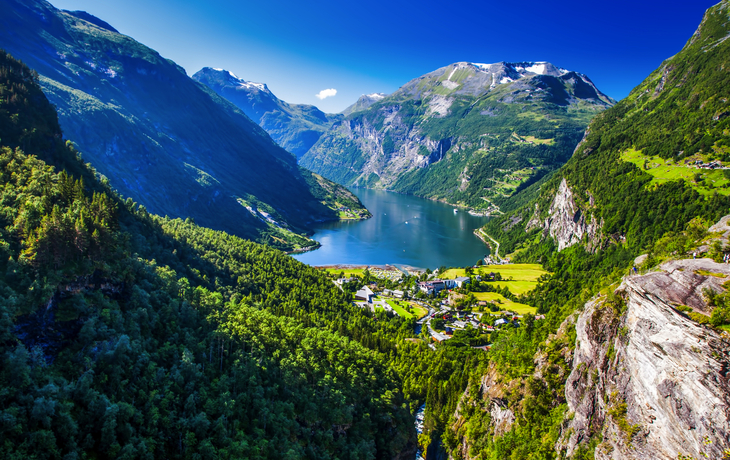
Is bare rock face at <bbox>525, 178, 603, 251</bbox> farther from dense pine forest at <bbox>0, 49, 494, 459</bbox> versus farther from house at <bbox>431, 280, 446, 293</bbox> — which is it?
dense pine forest at <bbox>0, 49, 494, 459</bbox>

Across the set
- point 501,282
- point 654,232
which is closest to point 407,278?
point 501,282

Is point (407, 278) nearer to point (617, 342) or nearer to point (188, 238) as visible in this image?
point (188, 238)

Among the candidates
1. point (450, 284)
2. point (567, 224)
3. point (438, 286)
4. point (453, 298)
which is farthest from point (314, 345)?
point (567, 224)

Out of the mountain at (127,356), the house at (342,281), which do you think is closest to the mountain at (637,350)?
the mountain at (127,356)

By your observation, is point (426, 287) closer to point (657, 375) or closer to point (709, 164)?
point (709, 164)

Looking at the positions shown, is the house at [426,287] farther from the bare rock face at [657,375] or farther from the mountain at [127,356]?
the bare rock face at [657,375]

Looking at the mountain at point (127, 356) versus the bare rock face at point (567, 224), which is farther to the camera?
the bare rock face at point (567, 224)

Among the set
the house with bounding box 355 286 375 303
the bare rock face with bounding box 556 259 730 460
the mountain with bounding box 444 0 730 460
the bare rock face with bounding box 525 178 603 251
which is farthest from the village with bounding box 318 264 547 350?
the bare rock face with bounding box 556 259 730 460
